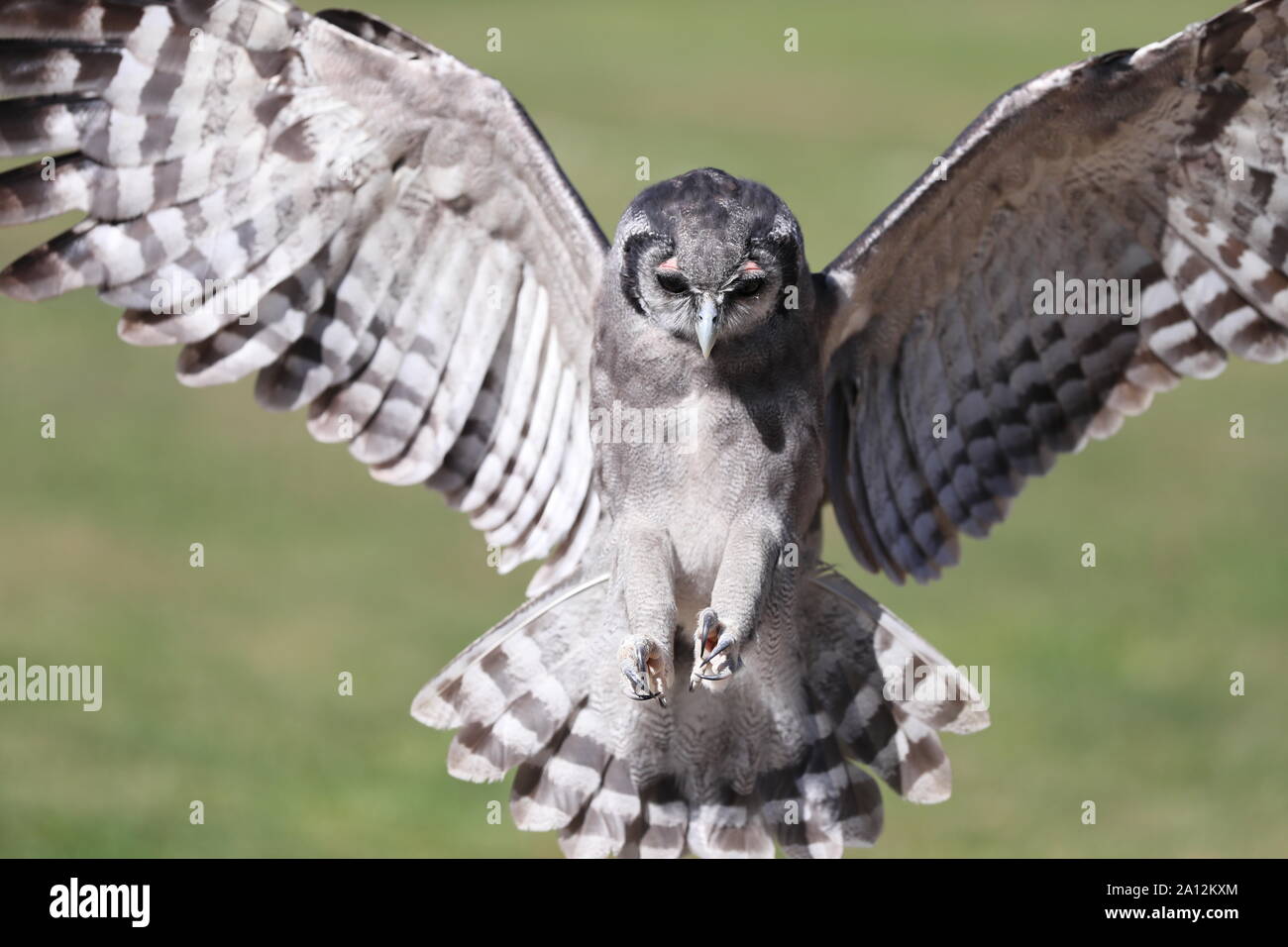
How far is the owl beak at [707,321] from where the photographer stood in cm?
603

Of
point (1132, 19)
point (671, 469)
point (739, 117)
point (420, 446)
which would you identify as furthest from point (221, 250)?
point (1132, 19)

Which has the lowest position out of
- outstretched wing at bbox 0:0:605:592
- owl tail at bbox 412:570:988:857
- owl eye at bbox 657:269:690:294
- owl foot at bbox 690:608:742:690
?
owl tail at bbox 412:570:988:857

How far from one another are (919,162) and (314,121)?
24.9 m

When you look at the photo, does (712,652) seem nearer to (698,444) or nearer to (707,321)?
(698,444)

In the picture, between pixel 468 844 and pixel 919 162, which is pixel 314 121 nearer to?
pixel 468 844

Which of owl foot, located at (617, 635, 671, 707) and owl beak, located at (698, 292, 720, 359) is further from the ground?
owl beak, located at (698, 292, 720, 359)

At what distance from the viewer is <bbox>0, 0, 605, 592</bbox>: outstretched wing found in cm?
665

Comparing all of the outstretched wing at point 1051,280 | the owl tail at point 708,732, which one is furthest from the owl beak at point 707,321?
the owl tail at point 708,732

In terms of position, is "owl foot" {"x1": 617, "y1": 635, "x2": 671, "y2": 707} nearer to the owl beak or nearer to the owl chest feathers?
the owl chest feathers

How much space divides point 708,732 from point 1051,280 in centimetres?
213

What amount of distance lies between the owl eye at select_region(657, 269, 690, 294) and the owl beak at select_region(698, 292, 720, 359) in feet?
0.28

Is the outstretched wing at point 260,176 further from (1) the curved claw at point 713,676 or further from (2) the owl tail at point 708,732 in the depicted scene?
(1) the curved claw at point 713,676

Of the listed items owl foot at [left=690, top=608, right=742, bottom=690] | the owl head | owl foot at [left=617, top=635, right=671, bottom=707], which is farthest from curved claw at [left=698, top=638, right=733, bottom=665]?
the owl head

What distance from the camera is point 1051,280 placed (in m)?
7.03
